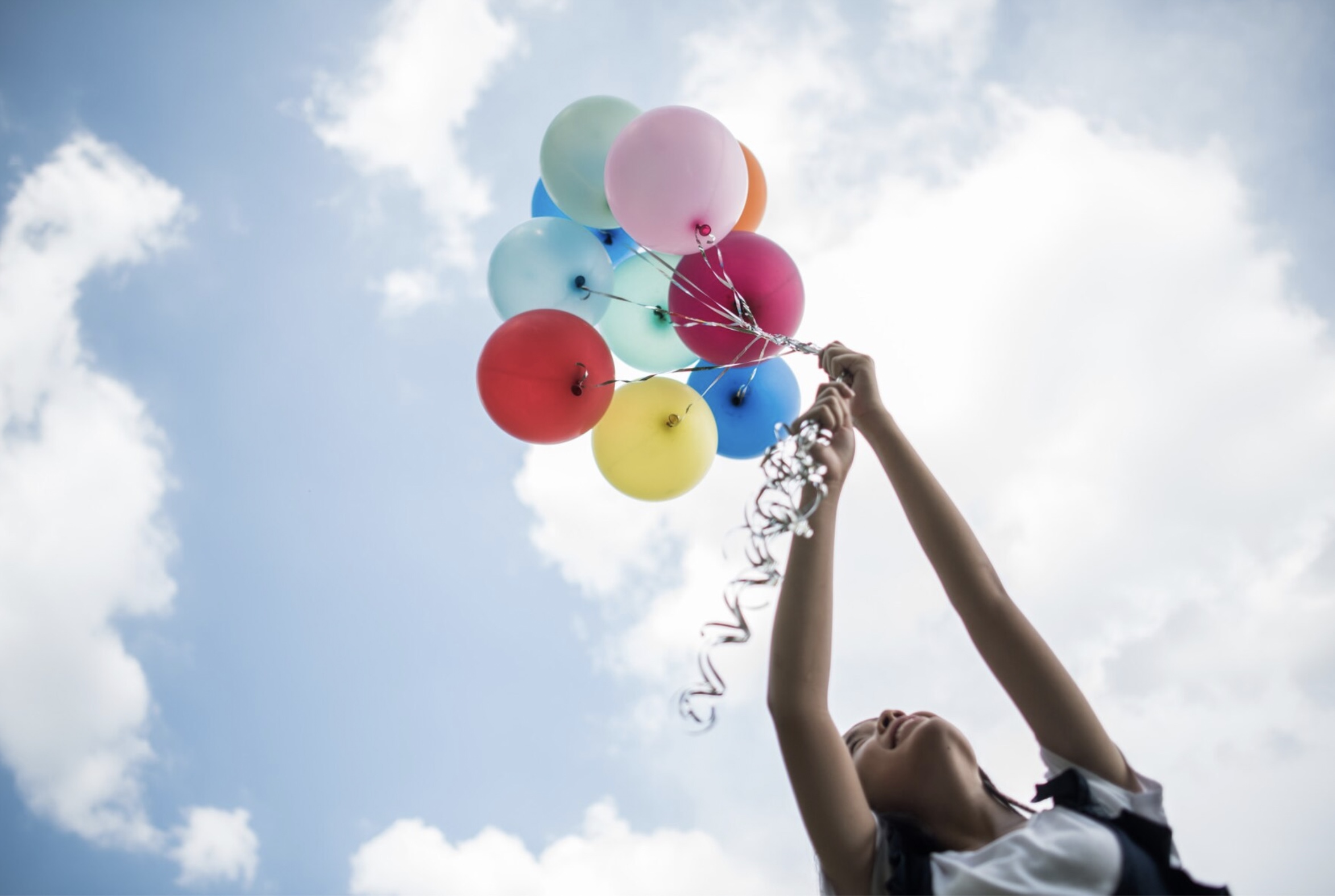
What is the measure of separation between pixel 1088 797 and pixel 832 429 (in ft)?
→ 2.29

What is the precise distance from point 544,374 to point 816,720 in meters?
1.63

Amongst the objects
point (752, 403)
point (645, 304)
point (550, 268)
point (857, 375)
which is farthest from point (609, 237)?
point (857, 375)

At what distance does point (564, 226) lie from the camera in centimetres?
294

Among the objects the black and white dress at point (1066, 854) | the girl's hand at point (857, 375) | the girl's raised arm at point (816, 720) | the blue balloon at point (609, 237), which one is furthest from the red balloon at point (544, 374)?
the black and white dress at point (1066, 854)

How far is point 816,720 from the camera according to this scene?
113 centimetres

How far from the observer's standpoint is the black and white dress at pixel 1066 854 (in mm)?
1054

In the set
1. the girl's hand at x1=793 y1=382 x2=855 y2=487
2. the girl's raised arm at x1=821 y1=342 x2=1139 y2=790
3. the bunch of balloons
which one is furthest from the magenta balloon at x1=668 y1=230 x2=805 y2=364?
the girl's hand at x1=793 y1=382 x2=855 y2=487

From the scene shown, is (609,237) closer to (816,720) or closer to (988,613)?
(988,613)

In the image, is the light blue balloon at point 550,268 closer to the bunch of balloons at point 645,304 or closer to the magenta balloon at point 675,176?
the bunch of balloons at point 645,304

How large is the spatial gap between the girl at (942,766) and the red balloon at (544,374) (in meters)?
→ 1.22

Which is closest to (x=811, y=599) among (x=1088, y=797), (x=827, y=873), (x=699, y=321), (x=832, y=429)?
(x=832, y=429)

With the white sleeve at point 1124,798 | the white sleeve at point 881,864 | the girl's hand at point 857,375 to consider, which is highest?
the girl's hand at point 857,375

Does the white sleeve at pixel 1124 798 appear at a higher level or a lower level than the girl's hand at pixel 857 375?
lower

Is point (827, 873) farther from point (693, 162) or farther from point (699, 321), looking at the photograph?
point (693, 162)
